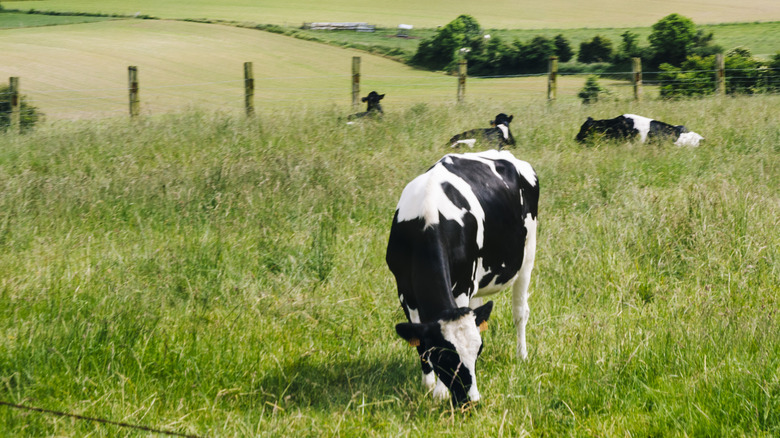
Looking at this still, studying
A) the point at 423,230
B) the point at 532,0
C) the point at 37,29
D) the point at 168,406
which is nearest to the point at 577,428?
the point at 423,230

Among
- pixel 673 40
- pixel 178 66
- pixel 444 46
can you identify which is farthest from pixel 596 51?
pixel 178 66

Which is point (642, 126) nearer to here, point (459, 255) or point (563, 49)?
point (459, 255)

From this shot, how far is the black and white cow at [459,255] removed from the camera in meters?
3.66

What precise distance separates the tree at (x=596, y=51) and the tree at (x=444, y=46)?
277 inches

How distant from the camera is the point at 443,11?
72375mm

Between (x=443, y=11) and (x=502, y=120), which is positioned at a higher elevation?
(x=443, y=11)

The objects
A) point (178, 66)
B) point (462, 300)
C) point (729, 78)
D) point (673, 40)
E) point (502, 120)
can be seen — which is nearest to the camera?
point (462, 300)

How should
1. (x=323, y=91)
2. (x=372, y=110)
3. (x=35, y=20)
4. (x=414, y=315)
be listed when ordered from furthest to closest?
(x=35, y=20)
(x=323, y=91)
(x=372, y=110)
(x=414, y=315)

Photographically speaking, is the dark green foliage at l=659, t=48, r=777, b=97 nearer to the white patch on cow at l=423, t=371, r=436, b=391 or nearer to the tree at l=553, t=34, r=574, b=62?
the tree at l=553, t=34, r=574, b=62

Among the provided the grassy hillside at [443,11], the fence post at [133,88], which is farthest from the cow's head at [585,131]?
the grassy hillside at [443,11]

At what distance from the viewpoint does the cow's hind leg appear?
487 centimetres

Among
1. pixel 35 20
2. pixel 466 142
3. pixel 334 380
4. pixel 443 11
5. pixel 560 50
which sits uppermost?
pixel 443 11

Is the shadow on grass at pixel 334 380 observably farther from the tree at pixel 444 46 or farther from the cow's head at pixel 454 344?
the tree at pixel 444 46

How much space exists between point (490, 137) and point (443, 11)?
63363 millimetres
